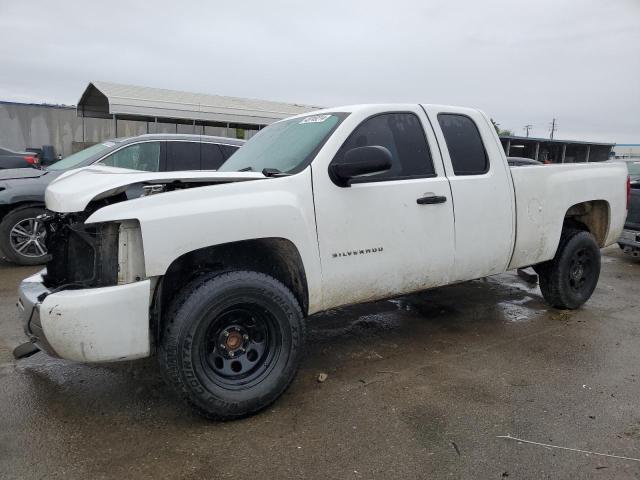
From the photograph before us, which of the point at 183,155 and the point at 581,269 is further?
the point at 183,155

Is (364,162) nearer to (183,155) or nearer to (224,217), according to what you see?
(224,217)

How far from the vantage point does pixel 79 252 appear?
10.5 ft

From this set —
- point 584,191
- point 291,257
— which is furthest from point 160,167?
point 584,191

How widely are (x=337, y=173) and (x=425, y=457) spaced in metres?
1.77

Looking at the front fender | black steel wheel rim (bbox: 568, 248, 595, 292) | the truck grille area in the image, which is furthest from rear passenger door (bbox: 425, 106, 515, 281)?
the truck grille area

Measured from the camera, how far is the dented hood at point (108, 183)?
9.46ft

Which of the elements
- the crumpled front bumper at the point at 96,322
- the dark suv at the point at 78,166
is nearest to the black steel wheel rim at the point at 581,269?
the crumpled front bumper at the point at 96,322

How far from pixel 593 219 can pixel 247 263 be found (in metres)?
4.02

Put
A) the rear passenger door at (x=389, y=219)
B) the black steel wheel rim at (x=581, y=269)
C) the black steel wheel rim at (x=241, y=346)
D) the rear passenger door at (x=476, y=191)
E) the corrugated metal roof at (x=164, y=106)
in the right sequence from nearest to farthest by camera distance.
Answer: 1. the black steel wheel rim at (x=241, y=346)
2. the rear passenger door at (x=389, y=219)
3. the rear passenger door at (x=476, y=191)
4. the black steel wheel rim at (x=581, y=269)
5. the corrugated metal roof at (x=164, y=106)

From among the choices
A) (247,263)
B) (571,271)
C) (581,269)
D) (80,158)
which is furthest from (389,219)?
(80,158)

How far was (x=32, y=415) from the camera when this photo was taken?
305 centimetres

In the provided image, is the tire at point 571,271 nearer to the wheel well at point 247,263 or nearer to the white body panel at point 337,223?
the white body panel at point 337,223

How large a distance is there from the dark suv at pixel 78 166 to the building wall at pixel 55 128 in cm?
1517

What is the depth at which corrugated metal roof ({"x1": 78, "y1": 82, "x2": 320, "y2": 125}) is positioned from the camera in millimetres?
15898
